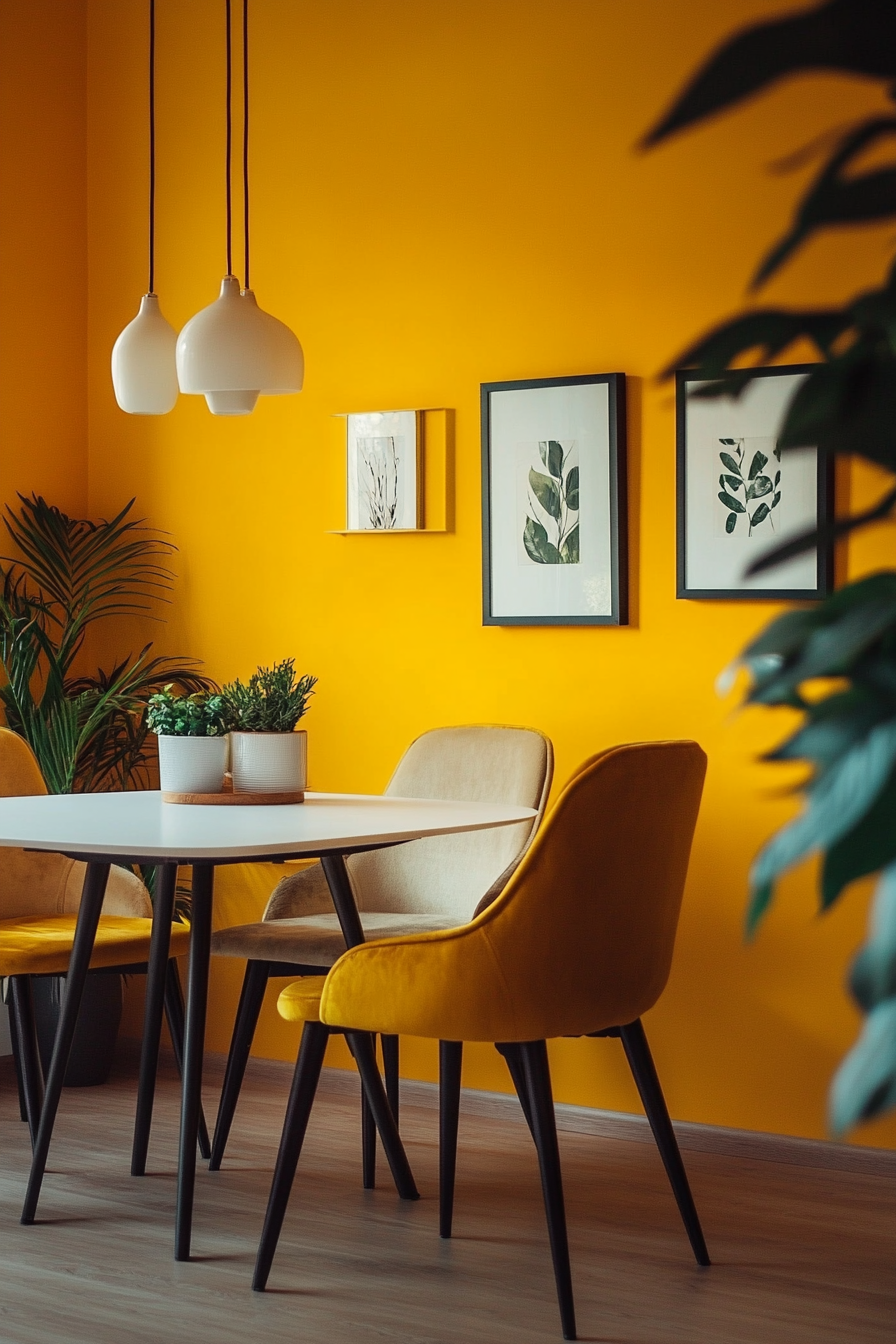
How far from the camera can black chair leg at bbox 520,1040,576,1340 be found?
2457 millimetres

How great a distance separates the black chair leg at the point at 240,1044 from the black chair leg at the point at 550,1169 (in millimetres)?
905

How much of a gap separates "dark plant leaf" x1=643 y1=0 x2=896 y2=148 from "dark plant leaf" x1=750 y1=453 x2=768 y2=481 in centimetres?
301

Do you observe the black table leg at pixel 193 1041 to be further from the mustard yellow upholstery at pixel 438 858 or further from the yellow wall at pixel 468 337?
the yellow wall at pixel 468 337

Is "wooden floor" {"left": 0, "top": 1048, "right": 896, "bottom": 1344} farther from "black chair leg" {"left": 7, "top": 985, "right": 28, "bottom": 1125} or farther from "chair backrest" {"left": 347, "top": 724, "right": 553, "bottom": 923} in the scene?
"chair backrest" {"left": 347, "top": 724, "right": 553, "bottom": 923}

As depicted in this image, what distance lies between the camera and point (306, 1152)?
11.5ft

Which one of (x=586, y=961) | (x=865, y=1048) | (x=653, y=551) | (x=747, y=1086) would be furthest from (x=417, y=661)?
(x=865, y=1048)

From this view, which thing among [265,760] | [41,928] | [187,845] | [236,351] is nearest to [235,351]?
[236,351]

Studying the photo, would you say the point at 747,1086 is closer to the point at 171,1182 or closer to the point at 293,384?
the point at 171,1182

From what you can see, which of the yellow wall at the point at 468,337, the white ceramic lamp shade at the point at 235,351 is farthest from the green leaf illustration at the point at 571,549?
the white ceramic lamp shade at the point at 235,351

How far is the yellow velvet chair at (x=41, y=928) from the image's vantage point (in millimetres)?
3197

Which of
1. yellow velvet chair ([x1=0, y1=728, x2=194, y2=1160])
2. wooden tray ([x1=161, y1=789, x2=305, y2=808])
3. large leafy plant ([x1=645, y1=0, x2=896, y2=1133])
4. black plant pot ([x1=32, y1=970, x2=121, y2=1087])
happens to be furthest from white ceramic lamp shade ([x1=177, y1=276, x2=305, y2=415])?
large leafy plant ([x1=645, y1=0, x2=896, y2=1133])

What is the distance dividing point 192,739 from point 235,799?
0.48 feet

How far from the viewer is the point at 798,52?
51 centimetres

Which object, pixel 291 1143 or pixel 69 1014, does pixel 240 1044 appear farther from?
pixel 291 1143
